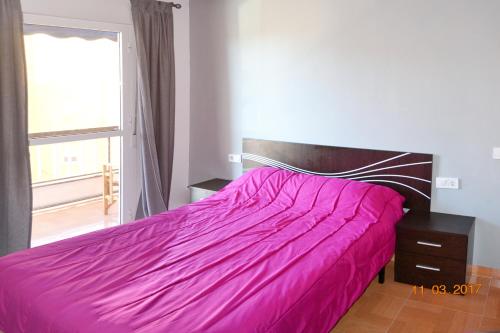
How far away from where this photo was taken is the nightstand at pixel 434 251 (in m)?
3.37

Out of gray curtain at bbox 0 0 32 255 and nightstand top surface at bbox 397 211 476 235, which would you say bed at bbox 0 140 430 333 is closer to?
nightstand top surface at bbox 397 211 476 235

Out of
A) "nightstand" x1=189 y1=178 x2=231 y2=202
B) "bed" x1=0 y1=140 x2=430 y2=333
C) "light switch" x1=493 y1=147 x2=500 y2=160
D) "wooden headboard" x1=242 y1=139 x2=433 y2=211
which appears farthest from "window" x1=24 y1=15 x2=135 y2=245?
"light switch" x1=493 y1=147 x2=500 y2=160

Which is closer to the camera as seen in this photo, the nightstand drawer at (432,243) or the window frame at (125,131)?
the nightstand drawer at (432,243)

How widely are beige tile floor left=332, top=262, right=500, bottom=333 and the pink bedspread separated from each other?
0.26m

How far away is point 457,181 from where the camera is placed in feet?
12.1

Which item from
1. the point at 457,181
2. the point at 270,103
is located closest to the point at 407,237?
the point at 457,181

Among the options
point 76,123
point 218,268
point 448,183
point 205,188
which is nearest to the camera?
point 218,268

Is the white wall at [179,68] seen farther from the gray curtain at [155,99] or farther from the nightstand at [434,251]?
the nightstand at [434,251]

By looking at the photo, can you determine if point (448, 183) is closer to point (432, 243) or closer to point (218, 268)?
point (432, 243)

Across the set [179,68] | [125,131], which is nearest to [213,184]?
[125,131]

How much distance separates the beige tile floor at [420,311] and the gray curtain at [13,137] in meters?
2.29

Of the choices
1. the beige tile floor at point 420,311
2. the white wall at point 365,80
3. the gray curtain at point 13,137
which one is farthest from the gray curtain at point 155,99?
the beige tile floor at point 420,311

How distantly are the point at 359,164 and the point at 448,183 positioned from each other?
68 centimetres

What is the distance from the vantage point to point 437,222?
11.8ft
